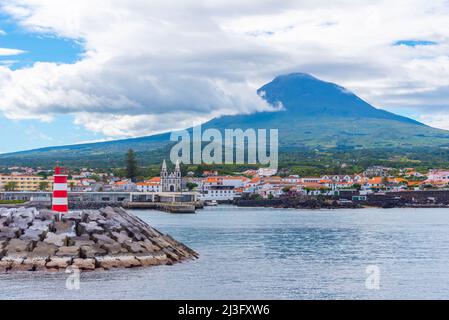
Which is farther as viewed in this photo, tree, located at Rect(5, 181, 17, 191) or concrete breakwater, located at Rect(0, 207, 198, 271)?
tree, located at Rect(5, 181, 17, 191)

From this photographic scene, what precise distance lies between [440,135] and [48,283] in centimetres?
15381

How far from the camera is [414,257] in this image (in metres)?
21.9

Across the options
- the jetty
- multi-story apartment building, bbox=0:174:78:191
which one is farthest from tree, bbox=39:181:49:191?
the jetty

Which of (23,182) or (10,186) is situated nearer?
(10,186)

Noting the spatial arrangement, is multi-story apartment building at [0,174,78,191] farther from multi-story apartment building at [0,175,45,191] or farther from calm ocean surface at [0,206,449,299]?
calm ocean surface at [0,206,449,299]

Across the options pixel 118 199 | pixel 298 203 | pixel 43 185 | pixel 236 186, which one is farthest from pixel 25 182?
pixel 298 203

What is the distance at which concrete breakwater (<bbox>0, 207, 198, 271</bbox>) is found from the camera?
54.1 feet

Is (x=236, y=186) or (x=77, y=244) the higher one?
(x=236, y=186)

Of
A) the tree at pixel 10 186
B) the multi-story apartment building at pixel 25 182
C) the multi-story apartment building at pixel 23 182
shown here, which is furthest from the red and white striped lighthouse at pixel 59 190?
the multi-story apartment building at pixel 23 182

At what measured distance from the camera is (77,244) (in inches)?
685

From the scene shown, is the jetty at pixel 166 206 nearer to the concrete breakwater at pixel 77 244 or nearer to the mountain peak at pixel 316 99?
the concrete breakwater at pixel 77 244

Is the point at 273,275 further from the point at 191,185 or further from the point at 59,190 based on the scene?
the point at 191,185

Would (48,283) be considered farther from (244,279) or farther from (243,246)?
(243,246)
